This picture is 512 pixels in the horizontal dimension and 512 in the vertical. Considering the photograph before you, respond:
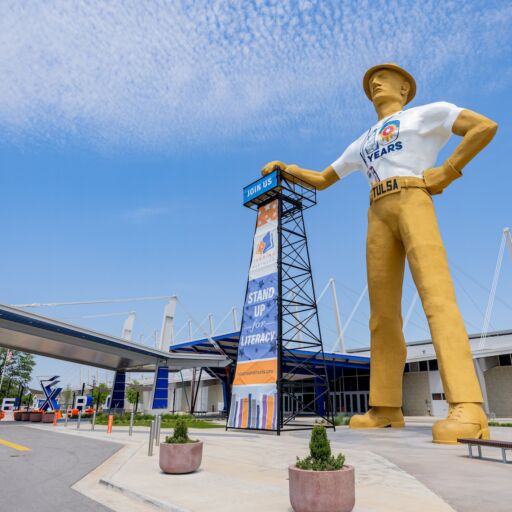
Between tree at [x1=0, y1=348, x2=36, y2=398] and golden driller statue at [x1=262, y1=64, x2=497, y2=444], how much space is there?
238 feet

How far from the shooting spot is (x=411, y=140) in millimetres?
15867

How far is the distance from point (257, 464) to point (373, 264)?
992cm

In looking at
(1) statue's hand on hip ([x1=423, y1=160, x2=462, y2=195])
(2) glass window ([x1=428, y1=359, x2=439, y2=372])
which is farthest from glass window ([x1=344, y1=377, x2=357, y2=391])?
(1) statue's hand on hip ([x1=423, y1=160, x2=462, y2=195])

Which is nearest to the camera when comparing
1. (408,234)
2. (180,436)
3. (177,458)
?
(177,458)

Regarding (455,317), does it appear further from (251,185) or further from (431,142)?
(251,185)

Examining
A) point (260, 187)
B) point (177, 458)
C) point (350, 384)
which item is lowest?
point (177, 458)

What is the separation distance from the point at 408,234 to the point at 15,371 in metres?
78.2

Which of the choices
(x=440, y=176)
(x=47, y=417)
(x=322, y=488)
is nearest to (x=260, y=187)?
(x=440, y=176)

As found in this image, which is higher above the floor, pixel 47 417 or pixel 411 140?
pixel 411 140

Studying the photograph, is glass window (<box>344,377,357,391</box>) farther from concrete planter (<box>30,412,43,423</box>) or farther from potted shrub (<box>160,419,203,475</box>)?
potted shrub (<box>160,419,203,475</box>)

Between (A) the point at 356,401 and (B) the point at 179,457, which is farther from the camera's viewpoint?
(A) the point at 356,401

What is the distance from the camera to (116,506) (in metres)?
6.40

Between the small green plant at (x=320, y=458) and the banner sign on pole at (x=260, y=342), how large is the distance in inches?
498

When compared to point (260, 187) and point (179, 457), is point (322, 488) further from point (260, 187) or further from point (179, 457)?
point (260, 187)
